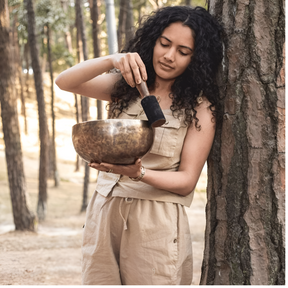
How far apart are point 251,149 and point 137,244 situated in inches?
31.6

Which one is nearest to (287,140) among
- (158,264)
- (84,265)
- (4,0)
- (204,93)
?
(204,93)

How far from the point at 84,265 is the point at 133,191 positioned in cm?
56

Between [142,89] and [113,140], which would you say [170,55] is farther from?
[113,140]

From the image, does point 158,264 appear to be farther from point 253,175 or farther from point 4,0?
point 4,0

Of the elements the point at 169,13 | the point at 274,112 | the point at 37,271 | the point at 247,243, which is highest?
the point at 169,13

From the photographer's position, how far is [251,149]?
1.85 meters

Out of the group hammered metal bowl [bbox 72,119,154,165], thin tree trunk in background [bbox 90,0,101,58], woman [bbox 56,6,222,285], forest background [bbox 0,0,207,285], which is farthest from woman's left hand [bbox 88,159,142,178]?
thin tree trunk in background [bbox 90,0,101,58]

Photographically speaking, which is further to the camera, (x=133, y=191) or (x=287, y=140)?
(x=133, y=191)

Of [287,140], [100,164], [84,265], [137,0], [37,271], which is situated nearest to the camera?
[100,164]

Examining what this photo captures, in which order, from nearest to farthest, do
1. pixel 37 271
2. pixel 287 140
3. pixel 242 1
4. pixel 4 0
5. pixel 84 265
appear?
1. pixel 287 140
2. pixel 242 1
3. pixel 84 265
4. pixel 37 271
5. pixel 4 0

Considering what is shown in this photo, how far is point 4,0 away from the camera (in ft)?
22.1

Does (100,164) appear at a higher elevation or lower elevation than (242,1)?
lower

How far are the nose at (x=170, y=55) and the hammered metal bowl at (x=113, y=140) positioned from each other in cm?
46

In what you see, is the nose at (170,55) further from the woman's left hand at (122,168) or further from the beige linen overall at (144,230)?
the woman's left hand at (122,168)
